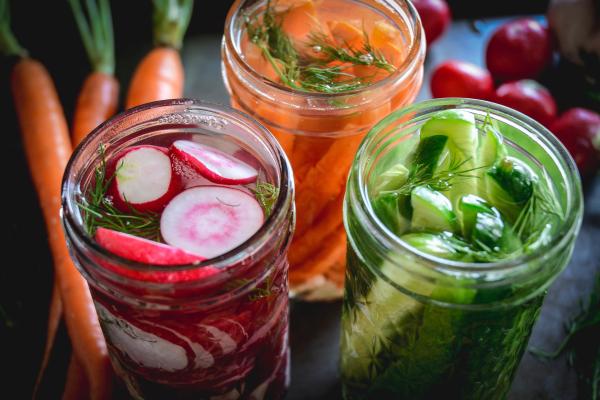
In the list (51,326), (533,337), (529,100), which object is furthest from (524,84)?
(51,326)

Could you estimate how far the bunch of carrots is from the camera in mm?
1065

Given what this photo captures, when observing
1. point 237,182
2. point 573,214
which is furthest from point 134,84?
point 573,214

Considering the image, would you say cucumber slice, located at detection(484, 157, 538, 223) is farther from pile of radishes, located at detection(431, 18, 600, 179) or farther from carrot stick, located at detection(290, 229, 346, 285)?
pile of radishes, located at detection(431, 18, 600, 179)

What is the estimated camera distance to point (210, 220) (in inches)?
29.8

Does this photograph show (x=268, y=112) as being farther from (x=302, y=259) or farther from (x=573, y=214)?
(x=573, y=214)

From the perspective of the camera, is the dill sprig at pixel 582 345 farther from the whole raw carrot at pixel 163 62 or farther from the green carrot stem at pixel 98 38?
the green carrot stem at pixel 98 38

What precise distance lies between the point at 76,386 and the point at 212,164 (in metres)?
0.45

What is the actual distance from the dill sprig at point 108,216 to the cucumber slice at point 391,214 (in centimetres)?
23

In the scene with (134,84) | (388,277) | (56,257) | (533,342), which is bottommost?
(533,342)

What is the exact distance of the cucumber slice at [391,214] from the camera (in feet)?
2.48

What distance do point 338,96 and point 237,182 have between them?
152 millimetres

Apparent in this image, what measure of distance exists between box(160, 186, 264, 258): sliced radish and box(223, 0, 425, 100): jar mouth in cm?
14

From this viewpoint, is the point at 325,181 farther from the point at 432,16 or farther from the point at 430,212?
the point at 432,16

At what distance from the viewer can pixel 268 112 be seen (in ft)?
2.92
